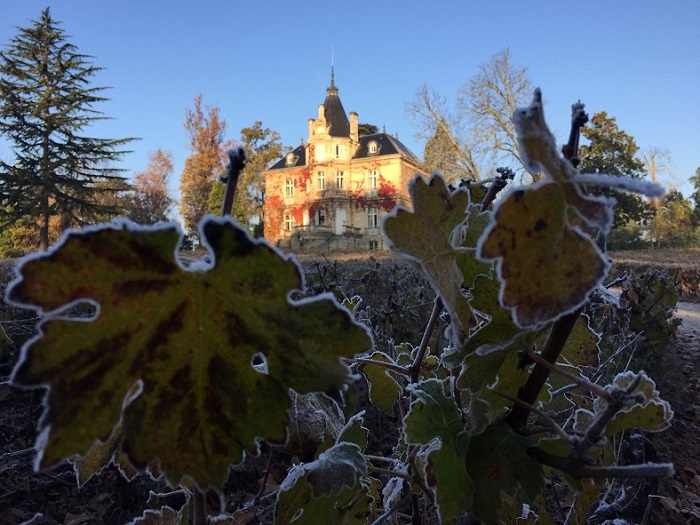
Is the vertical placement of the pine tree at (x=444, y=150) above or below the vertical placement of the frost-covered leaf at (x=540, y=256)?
above

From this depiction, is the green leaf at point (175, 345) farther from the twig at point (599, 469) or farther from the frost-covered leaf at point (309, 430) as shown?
the frost-covered leaf at point (309, 430)

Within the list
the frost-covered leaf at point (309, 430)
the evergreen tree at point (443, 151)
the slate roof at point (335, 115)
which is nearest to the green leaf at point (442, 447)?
the frost-covered leaf at point (309, 430)

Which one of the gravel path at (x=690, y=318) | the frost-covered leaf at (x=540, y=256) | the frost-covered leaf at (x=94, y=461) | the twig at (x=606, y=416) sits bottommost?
the gravel path at (x=690, y=318)

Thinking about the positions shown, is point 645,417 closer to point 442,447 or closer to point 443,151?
→ point 442,447

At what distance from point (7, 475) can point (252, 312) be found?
3636 mm

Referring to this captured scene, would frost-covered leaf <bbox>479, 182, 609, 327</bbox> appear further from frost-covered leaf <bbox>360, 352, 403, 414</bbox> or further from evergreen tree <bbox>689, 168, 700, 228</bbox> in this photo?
evergreen tree <bbox>689, 168, 700, 228</bbox>

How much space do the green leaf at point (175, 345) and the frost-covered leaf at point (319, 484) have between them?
0.22m

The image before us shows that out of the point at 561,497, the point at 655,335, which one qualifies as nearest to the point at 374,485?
the point at 561,497

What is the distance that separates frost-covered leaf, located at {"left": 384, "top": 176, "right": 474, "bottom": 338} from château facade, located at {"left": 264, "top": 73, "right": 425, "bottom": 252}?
33179mm

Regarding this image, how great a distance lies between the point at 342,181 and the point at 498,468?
3578 cm

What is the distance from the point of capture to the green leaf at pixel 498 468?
1.80ft

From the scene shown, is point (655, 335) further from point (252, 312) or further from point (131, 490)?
point (252, 312)

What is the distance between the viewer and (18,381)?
0.37m

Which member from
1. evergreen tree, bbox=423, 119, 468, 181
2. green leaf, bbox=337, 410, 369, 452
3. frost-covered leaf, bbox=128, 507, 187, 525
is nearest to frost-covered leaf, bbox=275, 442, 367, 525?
green leaf, bbox=337, 410, 369, 452
